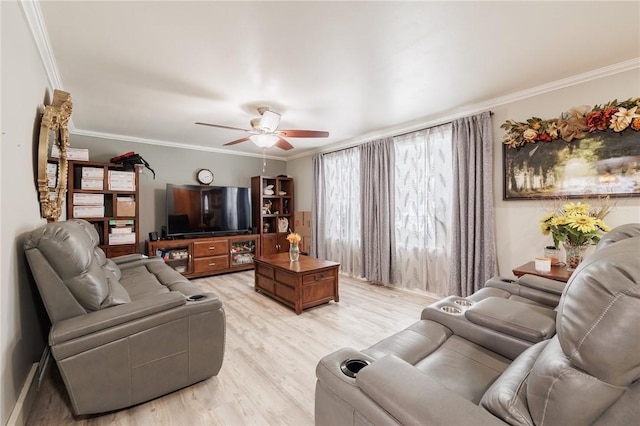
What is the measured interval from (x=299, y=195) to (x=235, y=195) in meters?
1.44

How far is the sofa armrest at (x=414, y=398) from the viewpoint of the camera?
76cm

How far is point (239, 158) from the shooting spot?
576 cm

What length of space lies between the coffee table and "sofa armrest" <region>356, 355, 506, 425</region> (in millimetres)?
2206

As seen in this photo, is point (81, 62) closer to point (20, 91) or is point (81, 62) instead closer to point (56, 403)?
point (20, 91)

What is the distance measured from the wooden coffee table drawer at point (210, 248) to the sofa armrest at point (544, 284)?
14.4 feet

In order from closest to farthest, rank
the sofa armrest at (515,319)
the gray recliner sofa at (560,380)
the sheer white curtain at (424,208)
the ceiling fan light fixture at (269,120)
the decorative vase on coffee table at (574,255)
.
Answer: the gray recliner sofa at (560,380) < the sofa armrest at (515,319) < the decorative vase on coffee table at (574,255) < the ceiling fan light fixture at (269,120) < the sheer white curtain at (424,208)

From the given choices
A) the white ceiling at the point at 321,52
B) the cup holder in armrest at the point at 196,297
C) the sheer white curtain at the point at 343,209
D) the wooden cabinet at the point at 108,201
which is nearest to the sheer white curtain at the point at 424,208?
the white ceiling at the point at 321,52

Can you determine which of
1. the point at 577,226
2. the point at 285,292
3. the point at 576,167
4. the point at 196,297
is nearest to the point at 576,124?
the point at 576,167

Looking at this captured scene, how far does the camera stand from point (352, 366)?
112cm

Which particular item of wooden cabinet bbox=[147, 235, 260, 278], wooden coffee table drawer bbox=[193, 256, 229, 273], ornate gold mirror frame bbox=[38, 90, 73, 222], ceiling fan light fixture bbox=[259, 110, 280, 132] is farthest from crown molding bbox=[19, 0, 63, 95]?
wooden coffee table drawer bbox=[193, 256, 229, 273]

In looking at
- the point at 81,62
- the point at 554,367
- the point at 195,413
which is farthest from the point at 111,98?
the point at 554,367

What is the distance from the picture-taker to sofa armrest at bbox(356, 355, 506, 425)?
2.49ft

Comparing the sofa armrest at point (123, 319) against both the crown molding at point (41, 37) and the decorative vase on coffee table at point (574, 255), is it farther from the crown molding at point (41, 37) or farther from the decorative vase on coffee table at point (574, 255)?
the decorative vase on coffee table at point (574, 255)

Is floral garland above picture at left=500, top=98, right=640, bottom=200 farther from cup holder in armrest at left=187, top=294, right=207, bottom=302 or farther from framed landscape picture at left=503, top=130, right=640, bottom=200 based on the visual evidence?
cup holder in armrest at left=187, top=294, right=207, bottom=302
